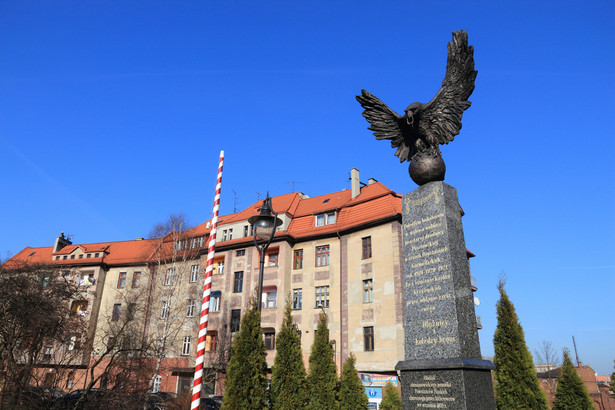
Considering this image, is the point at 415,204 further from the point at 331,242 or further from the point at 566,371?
the point at 331,242

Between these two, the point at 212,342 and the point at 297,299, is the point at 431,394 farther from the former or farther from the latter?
→ the point at 212,342

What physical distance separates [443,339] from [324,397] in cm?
1328

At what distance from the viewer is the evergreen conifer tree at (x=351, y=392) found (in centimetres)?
2080

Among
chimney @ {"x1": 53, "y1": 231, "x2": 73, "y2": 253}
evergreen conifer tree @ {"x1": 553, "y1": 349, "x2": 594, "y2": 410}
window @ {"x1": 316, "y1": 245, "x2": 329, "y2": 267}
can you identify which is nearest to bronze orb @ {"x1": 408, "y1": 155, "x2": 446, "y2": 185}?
evergreen conifer tree @ {"x1": 553, "y1": 349, "x2": 594, "y2": 410}

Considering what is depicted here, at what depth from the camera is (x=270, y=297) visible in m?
32.3

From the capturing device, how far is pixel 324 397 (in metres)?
19.3

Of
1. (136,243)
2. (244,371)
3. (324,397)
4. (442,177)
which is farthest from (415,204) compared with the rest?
(136,243)

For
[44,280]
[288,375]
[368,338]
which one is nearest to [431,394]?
[288,375]

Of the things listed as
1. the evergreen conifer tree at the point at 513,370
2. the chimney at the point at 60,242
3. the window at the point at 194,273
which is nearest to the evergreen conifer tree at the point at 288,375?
the evergreen conifer tree at the point at 513,370

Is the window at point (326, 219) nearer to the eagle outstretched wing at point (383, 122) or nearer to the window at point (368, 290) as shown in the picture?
the window at point (368, 290)

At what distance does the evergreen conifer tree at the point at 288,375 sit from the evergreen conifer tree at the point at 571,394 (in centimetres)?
1180

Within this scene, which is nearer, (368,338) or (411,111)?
(411,111)

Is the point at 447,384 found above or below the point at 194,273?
below

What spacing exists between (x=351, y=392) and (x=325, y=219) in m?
15.0
